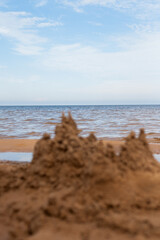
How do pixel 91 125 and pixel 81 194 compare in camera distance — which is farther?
pixel 91 125

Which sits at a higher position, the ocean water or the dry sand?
the dry sand

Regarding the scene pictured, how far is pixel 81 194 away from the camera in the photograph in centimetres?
193

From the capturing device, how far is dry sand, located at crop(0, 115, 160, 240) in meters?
1.72

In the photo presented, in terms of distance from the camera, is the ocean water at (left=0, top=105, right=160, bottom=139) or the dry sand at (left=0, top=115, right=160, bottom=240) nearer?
the dry sand at (left=0, top=115, right=160, bottom=240)

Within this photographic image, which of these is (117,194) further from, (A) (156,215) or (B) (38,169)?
(B) (38,169)

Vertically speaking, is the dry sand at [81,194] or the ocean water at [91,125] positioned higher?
the dry sand at [81,194]

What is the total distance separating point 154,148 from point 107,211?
540 cm

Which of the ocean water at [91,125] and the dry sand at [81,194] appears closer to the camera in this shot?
the dry sand at [81,194]

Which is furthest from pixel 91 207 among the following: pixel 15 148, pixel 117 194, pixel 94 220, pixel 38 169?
pixel 15 148

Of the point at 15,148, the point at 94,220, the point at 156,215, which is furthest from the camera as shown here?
the point at 15,148

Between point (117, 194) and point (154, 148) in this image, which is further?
point (154, 148)

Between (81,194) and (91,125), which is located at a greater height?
(81,194)

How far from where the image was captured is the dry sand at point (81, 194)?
5.63 ft

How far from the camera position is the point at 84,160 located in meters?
2.29
